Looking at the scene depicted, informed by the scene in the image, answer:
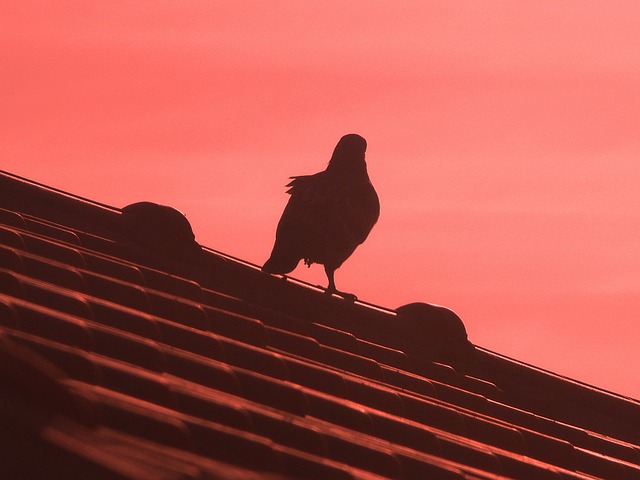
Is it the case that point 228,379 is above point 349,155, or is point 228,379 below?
below

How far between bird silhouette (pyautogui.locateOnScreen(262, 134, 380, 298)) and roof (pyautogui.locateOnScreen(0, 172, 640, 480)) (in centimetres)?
65

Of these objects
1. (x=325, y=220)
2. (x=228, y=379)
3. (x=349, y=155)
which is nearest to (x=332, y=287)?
(x=325, y=220)

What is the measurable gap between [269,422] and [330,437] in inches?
10.4

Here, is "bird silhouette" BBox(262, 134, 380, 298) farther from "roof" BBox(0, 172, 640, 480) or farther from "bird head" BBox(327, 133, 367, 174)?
"roof" BBox(0, 172, 640, 480)

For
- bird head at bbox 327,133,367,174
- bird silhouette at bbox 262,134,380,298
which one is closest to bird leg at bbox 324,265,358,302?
bird silhouette at bbox 262,134,380,298

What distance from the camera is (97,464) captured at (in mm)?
2215

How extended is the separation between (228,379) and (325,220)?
12.0 ft

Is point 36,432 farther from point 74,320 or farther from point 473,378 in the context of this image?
point 473,378

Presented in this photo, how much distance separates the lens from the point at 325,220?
24.7 feet

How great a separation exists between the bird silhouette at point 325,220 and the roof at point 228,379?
2.14 feet

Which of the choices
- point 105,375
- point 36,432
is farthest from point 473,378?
point 36,432

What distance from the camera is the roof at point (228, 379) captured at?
2625 millimetres

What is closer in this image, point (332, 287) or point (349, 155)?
point (332, 287)

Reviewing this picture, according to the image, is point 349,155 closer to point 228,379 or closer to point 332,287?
point 332,287
